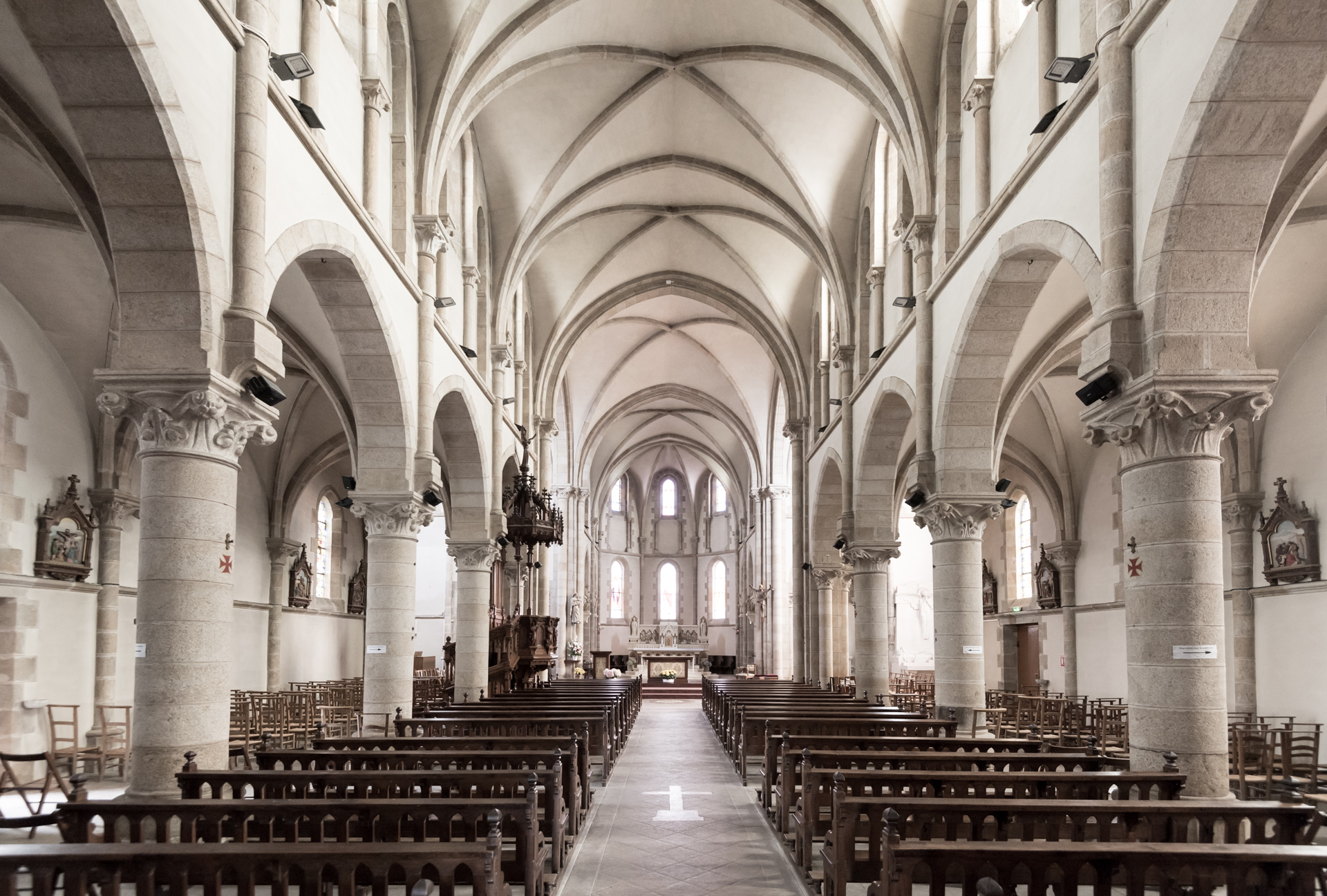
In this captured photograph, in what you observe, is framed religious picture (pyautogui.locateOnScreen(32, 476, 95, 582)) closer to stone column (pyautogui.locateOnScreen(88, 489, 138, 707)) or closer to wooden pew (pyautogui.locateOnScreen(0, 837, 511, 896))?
stone column (pyautogui.locateOnScreen(88, 489, 138, 707))

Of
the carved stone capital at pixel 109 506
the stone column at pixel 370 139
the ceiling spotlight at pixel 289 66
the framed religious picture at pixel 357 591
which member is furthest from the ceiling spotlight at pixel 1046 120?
the framed religious picture at pixel 357 591

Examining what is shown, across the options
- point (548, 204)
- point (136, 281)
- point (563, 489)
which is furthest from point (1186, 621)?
point (563, 489)

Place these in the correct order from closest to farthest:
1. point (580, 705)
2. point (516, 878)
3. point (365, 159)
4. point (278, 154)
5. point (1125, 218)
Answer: point (516, 878) → point (1125, 218) → point (278, 154) → point (365, 159) → point (580, 705)

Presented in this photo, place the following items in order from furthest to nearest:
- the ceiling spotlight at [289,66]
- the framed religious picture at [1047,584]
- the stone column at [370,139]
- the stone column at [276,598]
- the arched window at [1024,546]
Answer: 1. the arched window at [1024,546]
2. the framed religious picture at [1047,584]
3. the stone column at [276,598]
4. the stone column at [370,139]
5. the ceiling spotlight at [289,66]

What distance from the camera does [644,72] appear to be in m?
20.3

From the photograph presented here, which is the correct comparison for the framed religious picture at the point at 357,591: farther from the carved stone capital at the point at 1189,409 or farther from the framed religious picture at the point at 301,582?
the carved stone capital at the point at 1189,409

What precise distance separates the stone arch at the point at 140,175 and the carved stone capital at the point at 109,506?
8.87 meters

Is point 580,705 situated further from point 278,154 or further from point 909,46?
point 909,46

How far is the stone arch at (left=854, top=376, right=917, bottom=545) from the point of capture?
2008cm

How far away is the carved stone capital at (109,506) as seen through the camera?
15922 mm

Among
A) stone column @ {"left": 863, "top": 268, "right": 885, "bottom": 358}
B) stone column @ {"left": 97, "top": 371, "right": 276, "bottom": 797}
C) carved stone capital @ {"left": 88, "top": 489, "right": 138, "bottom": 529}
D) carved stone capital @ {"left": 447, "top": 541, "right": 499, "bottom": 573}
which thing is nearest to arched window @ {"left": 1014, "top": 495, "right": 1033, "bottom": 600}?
stone column @ {"left": 863, "top": 268, "right": 885, "bottom": 358}

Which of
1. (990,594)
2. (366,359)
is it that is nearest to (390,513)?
(366,359)

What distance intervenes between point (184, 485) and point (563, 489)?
3054 cm

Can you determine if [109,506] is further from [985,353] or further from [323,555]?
[985,353]
